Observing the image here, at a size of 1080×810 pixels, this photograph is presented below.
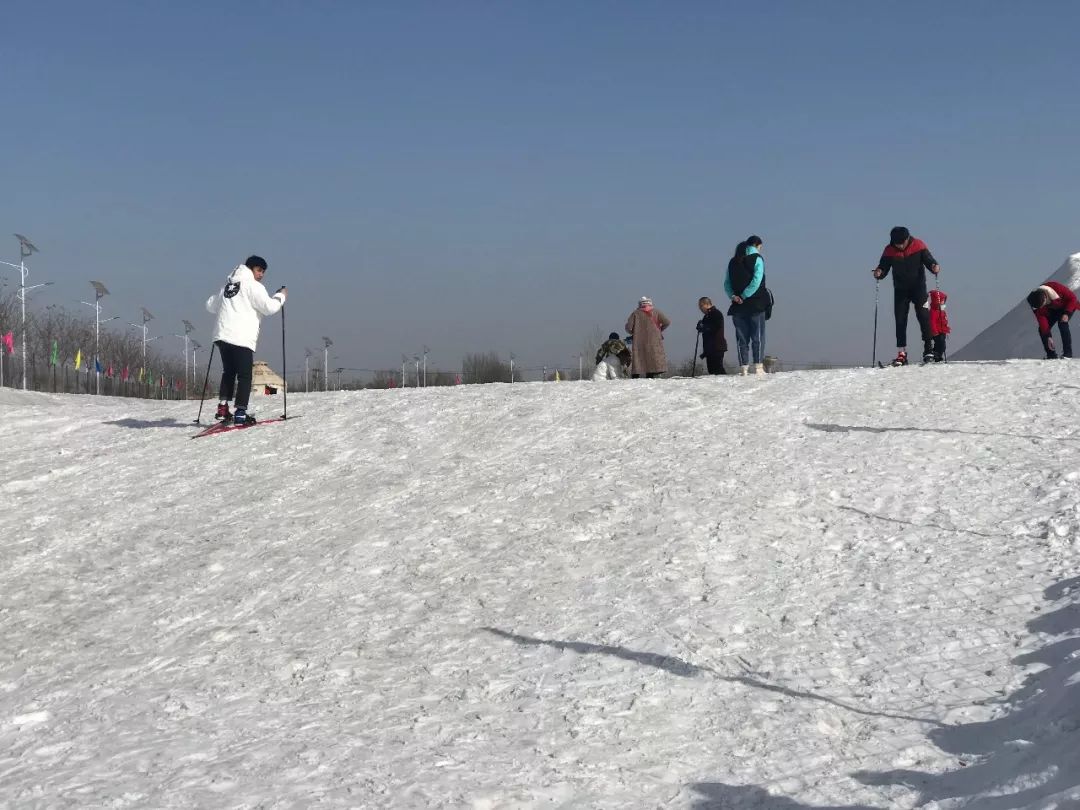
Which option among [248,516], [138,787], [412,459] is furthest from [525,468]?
[138,787]

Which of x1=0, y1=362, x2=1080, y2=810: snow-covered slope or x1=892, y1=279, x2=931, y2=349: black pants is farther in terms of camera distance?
x1=892, y1=279, x2=931, y2=349: black pants

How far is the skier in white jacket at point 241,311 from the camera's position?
39.8ft

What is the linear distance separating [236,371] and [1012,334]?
46.8 m

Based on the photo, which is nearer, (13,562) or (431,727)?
(431,727)

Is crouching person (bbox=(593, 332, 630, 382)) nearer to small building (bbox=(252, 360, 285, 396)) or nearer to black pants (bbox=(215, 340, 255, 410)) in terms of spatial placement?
black pants (bbox=(215, 340, 255, 410))

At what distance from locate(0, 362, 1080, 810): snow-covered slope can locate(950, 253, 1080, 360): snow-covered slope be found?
40.0 m

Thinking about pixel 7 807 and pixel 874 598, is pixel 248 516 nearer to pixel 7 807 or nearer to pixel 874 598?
pixel 7 807

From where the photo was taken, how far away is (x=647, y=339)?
56.0ft

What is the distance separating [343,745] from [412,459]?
563cm

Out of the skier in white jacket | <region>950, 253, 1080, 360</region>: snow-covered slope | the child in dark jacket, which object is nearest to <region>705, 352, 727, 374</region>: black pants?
the child in dark jacket

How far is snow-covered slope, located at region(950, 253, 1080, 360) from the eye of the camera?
47.9 metres

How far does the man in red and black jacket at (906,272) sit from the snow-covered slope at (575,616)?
9.60 feet

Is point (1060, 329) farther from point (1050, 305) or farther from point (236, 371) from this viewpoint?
point (236, 371)

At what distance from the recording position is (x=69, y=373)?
63188 mm
